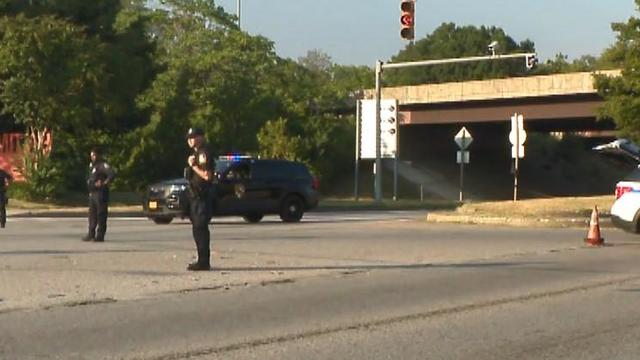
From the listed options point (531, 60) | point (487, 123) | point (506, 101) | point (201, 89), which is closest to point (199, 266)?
point (531, 60)

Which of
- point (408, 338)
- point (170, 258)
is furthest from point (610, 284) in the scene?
point (170, 258)

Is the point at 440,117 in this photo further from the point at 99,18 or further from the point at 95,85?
the point at 95,85

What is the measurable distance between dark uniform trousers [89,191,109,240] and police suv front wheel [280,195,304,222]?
1007 centimetres

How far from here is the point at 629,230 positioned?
21.7m

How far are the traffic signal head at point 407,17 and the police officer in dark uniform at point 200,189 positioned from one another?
1266cm

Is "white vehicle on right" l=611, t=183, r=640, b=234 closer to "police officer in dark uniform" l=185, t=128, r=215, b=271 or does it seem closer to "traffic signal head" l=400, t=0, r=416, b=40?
"traffic signal head" l=400, t=0, r=416, b=40

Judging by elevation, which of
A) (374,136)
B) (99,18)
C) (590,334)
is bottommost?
(590,334)

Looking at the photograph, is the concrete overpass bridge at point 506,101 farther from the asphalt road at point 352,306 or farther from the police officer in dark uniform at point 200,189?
the police officer in dark uniform at point 200,189

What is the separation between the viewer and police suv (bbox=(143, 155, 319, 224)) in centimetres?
2766

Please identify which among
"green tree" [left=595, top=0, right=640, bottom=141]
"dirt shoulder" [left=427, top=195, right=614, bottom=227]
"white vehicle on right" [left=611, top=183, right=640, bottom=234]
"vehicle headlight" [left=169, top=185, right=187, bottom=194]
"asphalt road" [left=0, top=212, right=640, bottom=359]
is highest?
"green tree" [left=595, top=0, right=640, bottom=141]

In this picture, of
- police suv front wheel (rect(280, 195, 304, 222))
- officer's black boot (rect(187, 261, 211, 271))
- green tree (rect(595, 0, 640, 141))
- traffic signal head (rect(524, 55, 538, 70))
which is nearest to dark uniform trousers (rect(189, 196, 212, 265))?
officer's black boot (rect(187, 261, 211, 271))

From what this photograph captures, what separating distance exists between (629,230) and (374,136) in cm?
2472

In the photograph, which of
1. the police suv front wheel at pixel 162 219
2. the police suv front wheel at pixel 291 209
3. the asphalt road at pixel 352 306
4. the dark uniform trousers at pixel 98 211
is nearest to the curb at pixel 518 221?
the police suv front wheel at pixel 291 209

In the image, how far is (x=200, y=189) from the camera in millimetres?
14789
